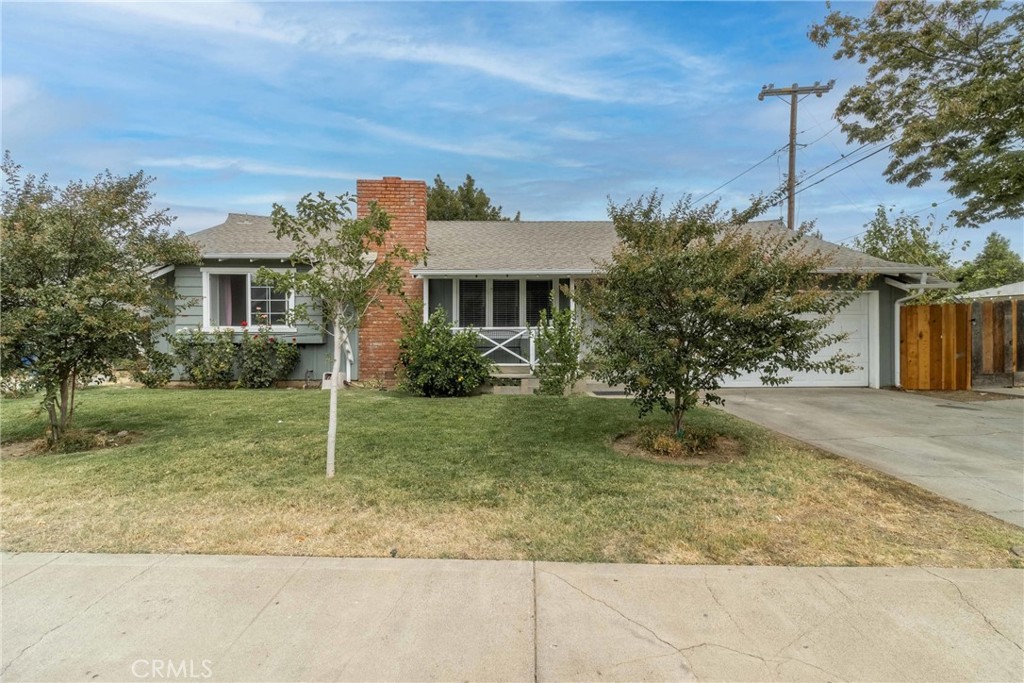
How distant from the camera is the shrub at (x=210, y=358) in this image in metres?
11.5

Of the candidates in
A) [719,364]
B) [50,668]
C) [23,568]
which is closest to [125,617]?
[50,668]

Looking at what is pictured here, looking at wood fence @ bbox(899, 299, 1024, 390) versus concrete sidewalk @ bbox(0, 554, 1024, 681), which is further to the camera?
wood fence @ bbox(899, 299, 1024, 390)

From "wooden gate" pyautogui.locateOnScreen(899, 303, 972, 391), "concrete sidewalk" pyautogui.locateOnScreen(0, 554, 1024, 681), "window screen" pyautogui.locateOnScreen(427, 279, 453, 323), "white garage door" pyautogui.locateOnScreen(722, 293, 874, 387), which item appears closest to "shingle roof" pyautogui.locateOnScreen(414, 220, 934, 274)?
"window screen" pyautogui.locateOnScreen(427, 279, 453, 323)

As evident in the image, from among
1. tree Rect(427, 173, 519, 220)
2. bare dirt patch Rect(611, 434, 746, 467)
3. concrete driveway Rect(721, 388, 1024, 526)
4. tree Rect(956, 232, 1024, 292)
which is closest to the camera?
concrete driveway Rect(721, 388, 1024, 526)

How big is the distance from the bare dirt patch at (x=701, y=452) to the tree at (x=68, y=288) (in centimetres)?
590

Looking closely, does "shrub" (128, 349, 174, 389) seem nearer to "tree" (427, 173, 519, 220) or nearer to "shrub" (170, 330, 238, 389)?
"shrub" (170, 330, 238, 389)

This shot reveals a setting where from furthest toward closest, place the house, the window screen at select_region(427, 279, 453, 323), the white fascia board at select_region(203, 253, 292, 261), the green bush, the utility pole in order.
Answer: the utility pole < the window screen at select_region(427, 279, 453, 323) < the house < the white fascia board at select_region(203, 253, 292, 261) < the green bush

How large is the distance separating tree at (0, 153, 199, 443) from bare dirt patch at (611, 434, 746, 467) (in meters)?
5.90

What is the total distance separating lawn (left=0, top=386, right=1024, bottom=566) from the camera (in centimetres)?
380

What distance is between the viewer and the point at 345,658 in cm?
259

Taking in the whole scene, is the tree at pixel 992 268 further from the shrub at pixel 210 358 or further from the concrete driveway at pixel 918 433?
Answer: the shrub at pixel 210 358

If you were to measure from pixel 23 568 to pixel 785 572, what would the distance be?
4.98 metres

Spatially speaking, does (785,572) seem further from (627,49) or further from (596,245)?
(596,245)

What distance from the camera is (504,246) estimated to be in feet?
45.0
